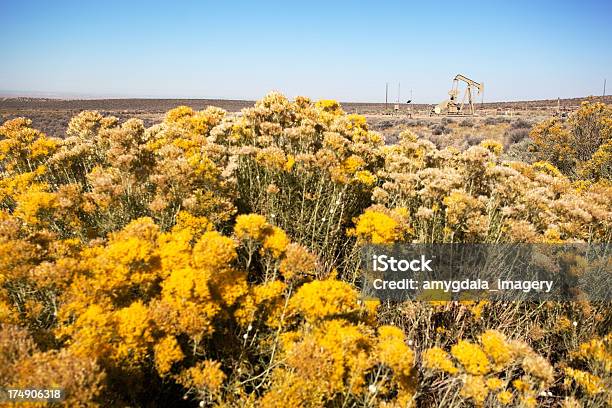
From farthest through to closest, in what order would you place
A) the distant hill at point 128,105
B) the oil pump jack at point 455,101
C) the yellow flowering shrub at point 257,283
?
1. the distant hill at point 128,105
2. the oil pump jack at point 455,101
3. the yellow flowering shrub at point 257,283

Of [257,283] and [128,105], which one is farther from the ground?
[128,105]

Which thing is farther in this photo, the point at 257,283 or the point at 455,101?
the point at 455,101

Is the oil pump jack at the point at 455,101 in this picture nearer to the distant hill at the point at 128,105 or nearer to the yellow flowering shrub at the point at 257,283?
the distant hill at the point at 128,105

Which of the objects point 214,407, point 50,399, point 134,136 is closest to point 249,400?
point 214,407

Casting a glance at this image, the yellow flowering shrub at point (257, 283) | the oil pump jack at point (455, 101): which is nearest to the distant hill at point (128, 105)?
the oil pump jack at point (455, 101)

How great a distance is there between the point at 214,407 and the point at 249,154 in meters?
2.89

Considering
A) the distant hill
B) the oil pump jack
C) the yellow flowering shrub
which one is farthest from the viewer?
the distant hill

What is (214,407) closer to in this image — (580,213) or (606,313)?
(580,213)

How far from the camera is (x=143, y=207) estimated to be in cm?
393

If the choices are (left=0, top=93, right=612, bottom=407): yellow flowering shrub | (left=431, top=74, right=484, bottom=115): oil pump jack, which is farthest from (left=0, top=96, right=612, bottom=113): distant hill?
(left=0, top=93, right=612, bottom=407): yellow flowering shrub

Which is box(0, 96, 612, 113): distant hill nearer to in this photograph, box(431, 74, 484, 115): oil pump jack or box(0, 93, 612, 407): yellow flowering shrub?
box(431, 74, 484, 115): oil pump jack

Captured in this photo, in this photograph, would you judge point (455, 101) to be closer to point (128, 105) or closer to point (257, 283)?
point (257, 283)

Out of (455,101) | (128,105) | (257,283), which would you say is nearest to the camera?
(257,283)

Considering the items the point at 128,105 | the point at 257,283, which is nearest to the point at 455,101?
the point at 257,283
